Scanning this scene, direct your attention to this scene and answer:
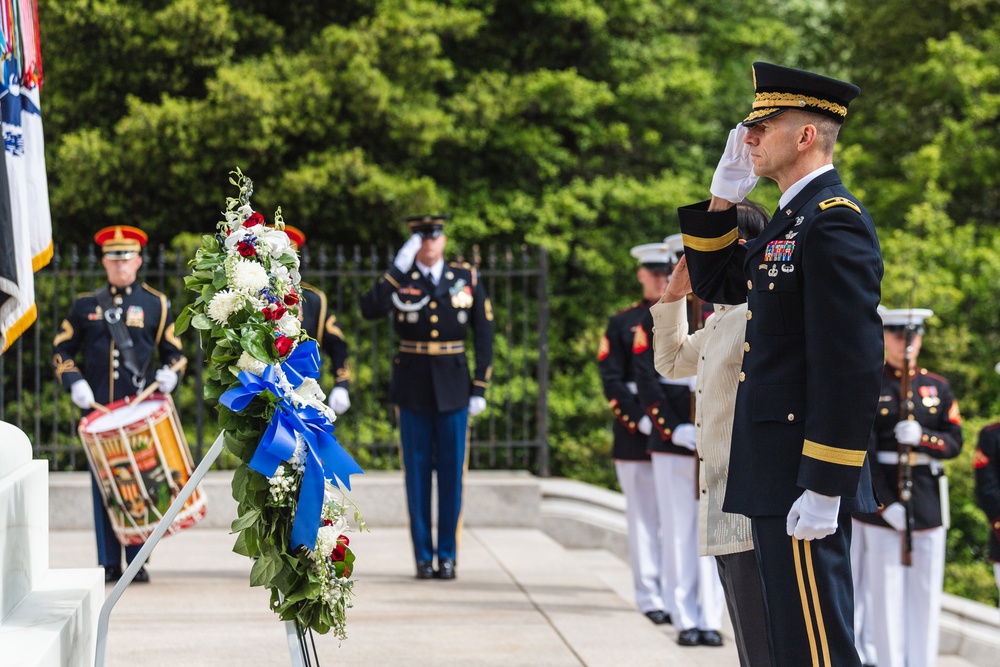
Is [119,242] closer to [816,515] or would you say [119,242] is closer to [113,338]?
[113,338]

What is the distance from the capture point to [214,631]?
5.93 m

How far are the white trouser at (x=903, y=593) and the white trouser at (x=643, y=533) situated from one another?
1152 millimetres

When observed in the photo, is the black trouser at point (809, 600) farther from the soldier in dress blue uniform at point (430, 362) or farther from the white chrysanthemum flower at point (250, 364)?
the soldier in dress blue uniform at point (430, 362)

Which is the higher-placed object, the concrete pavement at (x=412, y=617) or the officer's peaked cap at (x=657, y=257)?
the officer's peaked cap at (x=657, y=257)

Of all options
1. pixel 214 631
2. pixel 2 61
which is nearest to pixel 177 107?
pixel 214 631

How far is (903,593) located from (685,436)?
1551 millimetres

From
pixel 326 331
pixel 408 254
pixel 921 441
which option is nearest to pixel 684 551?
pixel 921 441

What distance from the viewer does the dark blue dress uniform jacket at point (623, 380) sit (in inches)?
280

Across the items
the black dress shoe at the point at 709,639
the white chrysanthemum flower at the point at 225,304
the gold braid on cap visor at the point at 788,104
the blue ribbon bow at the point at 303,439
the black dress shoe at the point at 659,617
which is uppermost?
the gold braid on cap visor at the point at 788,104

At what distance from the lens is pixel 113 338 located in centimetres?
756

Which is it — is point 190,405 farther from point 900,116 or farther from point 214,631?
point 900,116

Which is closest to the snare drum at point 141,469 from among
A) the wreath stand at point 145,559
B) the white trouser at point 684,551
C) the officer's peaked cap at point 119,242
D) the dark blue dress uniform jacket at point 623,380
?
the officer's peaked cap at point 119,242

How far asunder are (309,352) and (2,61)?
4.58 ft

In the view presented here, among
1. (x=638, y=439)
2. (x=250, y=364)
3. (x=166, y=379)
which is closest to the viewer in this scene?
(x=250, y=364)
